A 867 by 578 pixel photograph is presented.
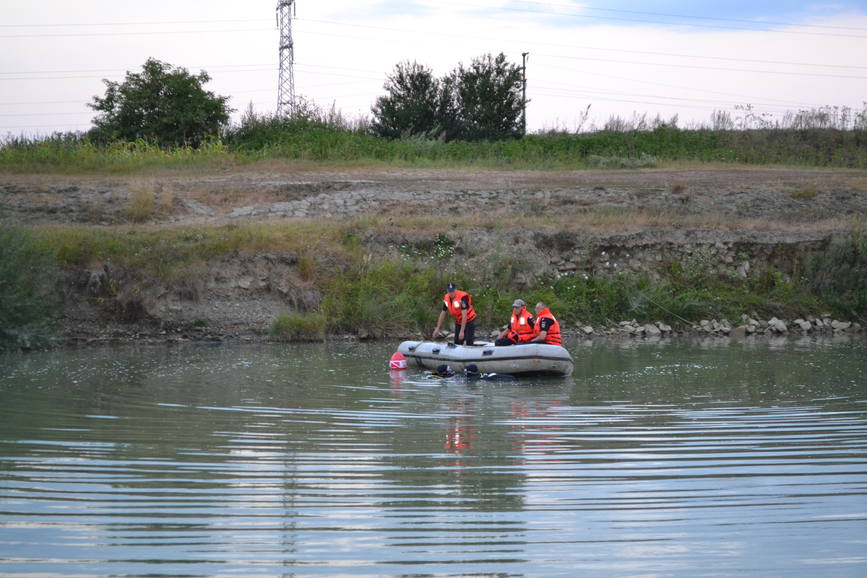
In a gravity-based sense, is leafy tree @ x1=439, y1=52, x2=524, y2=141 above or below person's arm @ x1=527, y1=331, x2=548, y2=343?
above

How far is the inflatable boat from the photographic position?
57.0 feet

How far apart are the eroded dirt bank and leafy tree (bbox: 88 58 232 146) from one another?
5.30 m

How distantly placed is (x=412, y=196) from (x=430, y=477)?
2253cm

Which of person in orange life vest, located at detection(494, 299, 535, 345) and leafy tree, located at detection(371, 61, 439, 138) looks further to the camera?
leafy tree, located at detection(371, 61, 439, 138)

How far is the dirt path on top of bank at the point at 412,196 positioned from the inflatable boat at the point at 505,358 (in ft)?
37.4

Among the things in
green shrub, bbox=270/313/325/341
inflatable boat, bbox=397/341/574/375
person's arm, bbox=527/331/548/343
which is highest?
person's arm, bbox=527/331/548/343

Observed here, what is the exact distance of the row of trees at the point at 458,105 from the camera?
44.7 meters

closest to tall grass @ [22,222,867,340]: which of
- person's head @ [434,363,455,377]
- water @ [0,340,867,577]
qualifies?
person's head @ [434,363,455,377]

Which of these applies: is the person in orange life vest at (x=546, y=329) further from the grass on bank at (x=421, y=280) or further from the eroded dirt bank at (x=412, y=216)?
the eroded dirt bank at (x=412, y=216)

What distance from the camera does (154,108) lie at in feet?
126

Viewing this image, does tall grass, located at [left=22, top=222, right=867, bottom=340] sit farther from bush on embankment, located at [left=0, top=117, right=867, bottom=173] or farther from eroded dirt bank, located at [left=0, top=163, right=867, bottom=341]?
bush on embankment, located at [left=0, top=117, right=867, bottom=173]

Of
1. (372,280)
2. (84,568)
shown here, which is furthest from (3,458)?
(372,280)

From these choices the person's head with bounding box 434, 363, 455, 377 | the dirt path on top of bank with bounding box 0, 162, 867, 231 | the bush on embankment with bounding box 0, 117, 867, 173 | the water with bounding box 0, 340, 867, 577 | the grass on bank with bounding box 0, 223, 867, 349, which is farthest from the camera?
the bush on embankment with bounding box 0, 117, 867, 173

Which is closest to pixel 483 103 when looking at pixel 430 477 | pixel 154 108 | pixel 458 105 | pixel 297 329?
pixel 458 105
